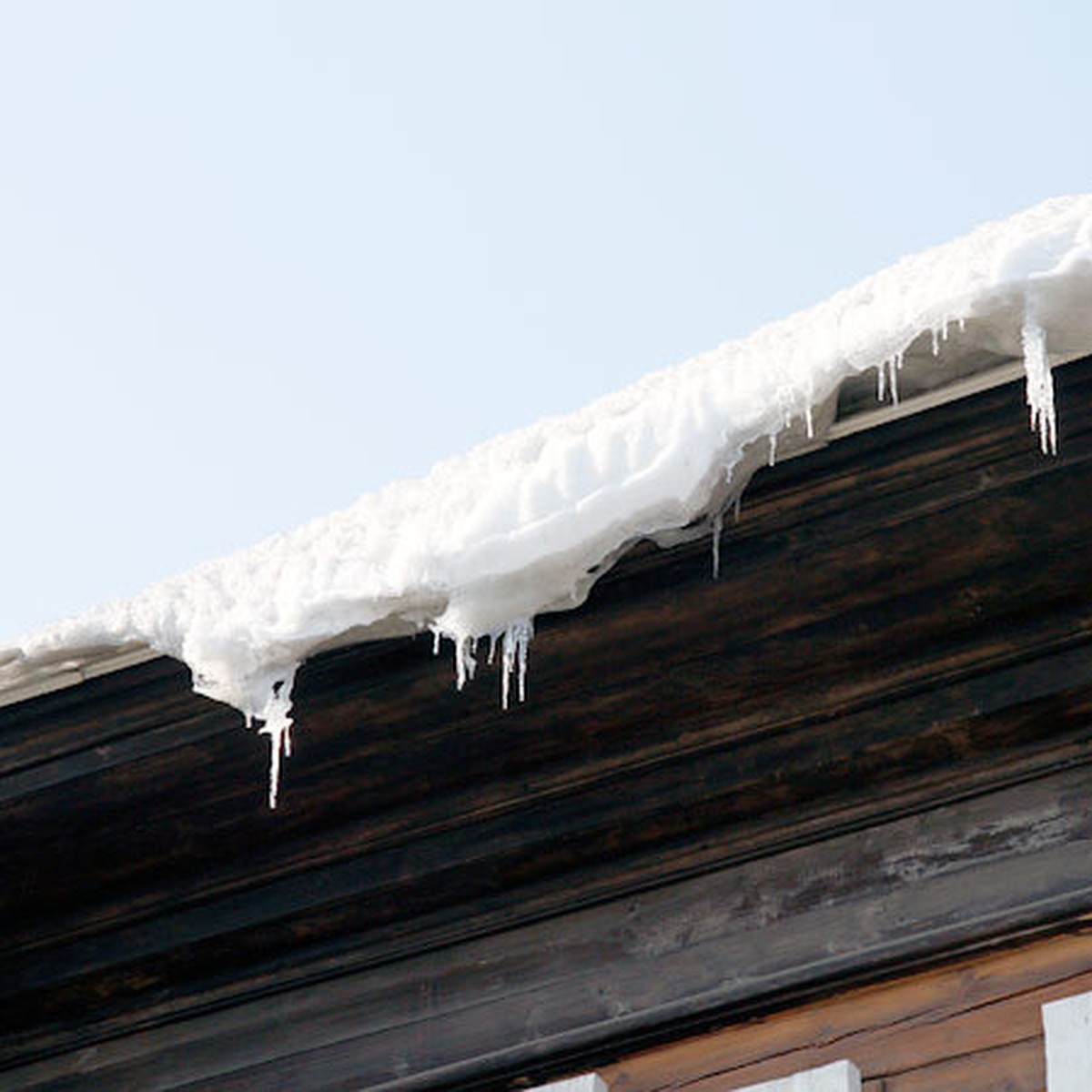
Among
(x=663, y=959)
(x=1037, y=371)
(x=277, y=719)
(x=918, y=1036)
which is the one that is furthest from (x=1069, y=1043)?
(x=277, y=719)

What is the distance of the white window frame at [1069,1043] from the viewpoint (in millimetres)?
3423

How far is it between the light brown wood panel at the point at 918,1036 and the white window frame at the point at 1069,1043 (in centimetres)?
9

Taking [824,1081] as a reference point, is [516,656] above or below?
above

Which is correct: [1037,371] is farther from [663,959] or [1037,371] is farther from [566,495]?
[663,959]

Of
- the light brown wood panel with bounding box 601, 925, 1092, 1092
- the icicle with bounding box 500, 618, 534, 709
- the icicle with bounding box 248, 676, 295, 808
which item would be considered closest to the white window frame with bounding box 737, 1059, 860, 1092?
the light brown wood panel with bounding box 601, 925, 1092, 1092

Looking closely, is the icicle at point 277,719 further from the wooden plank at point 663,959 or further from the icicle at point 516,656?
the wooden plank at point 663,959

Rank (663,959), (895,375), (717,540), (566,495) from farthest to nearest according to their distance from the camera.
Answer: (663,959), (717,540), (566,495), (895,375)

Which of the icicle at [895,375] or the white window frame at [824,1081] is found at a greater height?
the icicle at [895,375]

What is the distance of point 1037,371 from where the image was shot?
10.7 feet

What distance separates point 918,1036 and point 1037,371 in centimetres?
99

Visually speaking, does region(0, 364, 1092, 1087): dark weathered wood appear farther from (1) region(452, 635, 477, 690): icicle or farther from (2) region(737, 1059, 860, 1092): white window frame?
(2) region(737, 1059, 860, 1092): white window frame

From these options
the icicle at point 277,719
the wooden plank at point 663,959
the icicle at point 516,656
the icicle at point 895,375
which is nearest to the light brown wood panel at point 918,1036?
the wooden plank at point 663,959

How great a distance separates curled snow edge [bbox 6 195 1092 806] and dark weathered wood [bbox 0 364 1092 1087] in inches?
5.8

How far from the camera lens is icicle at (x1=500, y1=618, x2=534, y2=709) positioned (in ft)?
11.8
